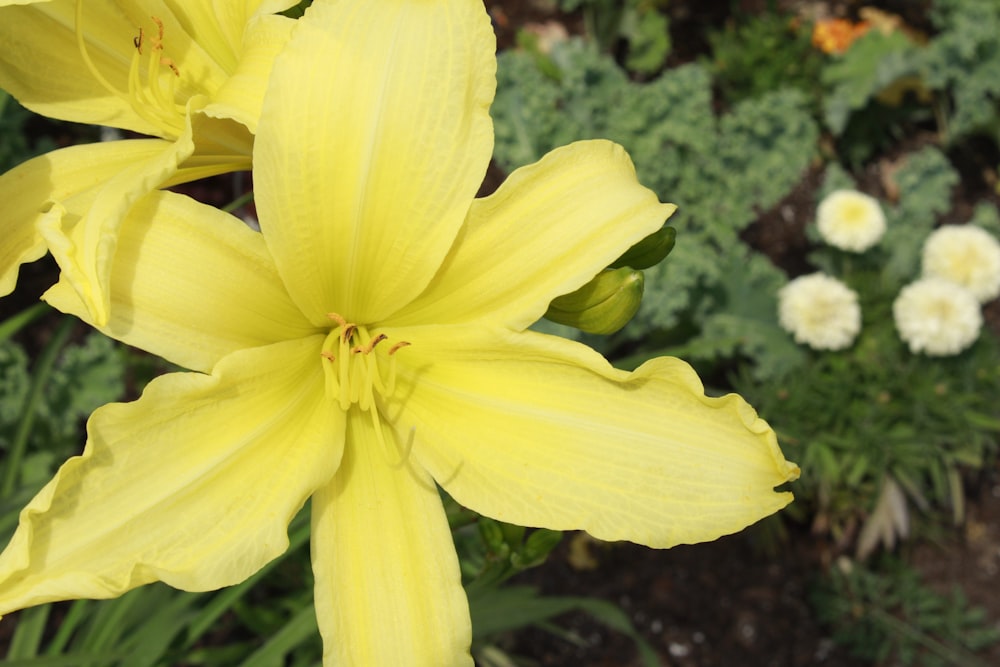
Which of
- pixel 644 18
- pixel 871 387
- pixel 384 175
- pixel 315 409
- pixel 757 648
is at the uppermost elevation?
pixel 384 175

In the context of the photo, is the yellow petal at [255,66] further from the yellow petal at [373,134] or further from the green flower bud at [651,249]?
the green flower bud at [651,249]

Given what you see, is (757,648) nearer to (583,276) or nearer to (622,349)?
(622,349)

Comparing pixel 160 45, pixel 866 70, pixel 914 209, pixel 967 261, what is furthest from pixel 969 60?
pixel 160 45

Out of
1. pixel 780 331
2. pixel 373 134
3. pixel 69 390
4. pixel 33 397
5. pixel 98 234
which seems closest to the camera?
pixel 98 234

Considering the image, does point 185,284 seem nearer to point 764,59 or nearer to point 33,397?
point 33,397

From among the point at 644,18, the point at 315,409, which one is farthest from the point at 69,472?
the point at 644,18

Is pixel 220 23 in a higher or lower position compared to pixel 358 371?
higher

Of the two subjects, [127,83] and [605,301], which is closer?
[605,301]
